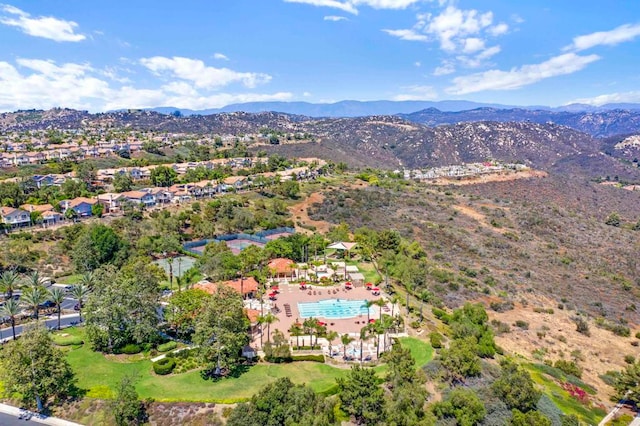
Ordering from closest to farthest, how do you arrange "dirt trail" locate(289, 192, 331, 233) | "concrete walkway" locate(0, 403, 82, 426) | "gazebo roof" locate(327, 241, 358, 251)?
"concrete walkway" locate(0, 403, 82, 426)
"gazebo roof" locate(327, 241, 358, 251)
"dirt trail" locate(289, 192, 331, 233)

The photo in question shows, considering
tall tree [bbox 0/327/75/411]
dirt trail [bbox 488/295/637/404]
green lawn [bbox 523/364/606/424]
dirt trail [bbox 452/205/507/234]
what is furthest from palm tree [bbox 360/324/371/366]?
dirt trail [bbox 452/205/507/234]

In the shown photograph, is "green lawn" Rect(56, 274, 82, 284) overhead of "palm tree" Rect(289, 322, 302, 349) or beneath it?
beneath

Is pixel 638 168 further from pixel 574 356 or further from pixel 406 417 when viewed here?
pixel 406 417

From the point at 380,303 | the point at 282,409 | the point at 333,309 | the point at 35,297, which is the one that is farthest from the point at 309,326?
the point at 35,297

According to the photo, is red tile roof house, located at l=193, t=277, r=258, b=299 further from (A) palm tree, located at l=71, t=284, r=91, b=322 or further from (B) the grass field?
(B) the grass field

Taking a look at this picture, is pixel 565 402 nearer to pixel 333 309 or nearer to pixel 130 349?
pixel 333 309

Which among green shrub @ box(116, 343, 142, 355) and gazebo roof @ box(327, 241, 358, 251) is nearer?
green shrub @ box(116, 343, 142, 355)
